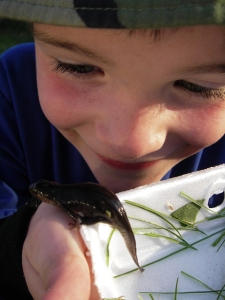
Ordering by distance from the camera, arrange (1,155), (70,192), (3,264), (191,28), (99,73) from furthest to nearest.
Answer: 1. (1,155)
2. (3,264)
3. (70,192)
4. (99,73)
5. (191,28)

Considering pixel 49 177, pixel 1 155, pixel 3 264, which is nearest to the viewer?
pixel 3 264

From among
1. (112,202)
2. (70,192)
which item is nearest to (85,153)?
(70,192)

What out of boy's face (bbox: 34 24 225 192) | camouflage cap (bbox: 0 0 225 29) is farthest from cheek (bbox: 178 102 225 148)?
camouflage cap (bbox: 0 0 225 29)

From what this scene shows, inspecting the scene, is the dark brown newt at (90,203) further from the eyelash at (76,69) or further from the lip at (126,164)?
the eyelash at (76,69)

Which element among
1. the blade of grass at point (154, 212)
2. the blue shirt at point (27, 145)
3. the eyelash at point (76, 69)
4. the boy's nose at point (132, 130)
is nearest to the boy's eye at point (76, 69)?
the eyelash at point (76, 69)

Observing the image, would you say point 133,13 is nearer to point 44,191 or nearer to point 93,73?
point 93,73

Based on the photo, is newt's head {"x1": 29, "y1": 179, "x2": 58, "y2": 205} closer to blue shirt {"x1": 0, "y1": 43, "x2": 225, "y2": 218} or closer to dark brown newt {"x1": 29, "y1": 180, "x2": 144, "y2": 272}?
dark brown newt {"x1": 29, "y1": 180, "x2": 144, "y2": 272}

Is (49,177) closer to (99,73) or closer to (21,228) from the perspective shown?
(21,228)
